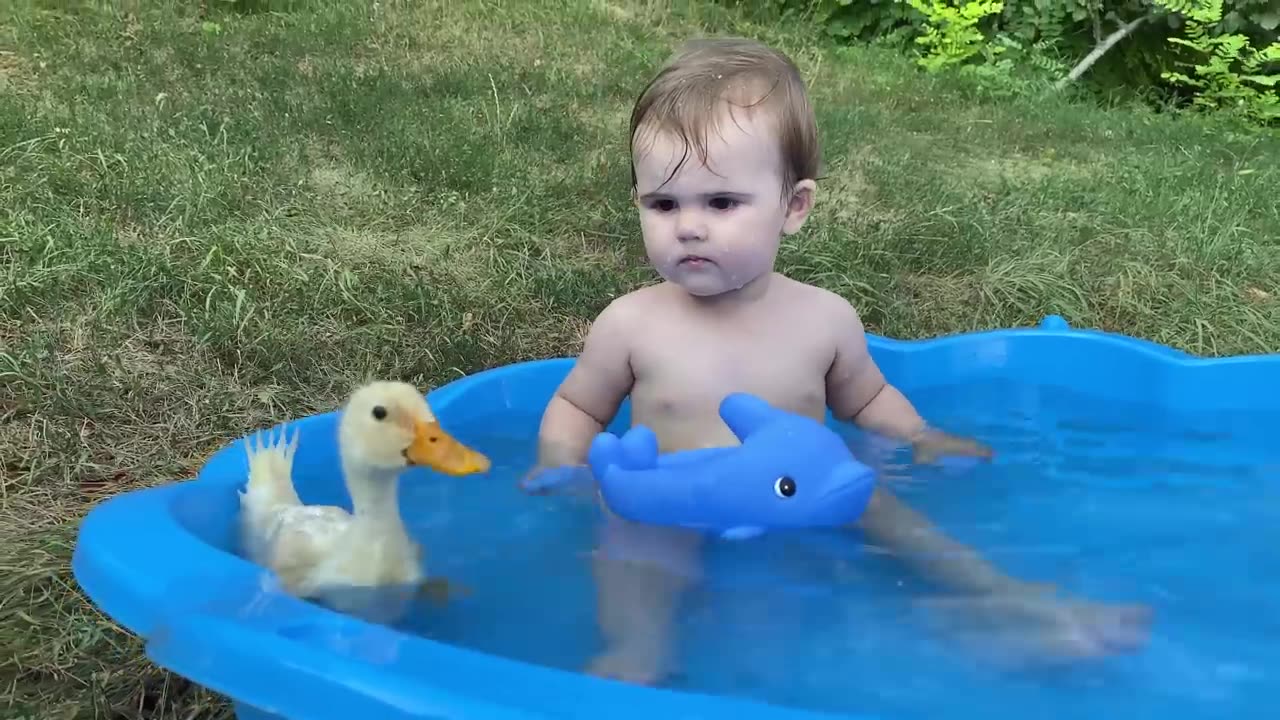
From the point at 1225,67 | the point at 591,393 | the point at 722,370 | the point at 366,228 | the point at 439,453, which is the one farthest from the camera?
the point at 1225,67

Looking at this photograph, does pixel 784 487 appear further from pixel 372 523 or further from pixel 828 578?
pixel 372 523

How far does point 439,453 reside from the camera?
138cm

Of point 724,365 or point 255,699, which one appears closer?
point 255,699

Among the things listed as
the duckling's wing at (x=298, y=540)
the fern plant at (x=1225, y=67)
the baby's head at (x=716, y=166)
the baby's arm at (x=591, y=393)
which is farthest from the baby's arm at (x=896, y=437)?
the fern plant at (x=1225, y=67)

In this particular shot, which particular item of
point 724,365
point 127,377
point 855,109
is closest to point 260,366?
point 127,377

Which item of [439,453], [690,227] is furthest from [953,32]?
[439,453]

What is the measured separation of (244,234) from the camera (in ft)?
9.21

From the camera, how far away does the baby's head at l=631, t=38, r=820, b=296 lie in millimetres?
1810

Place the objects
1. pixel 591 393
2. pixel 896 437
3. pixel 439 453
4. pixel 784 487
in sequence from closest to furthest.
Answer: pixel 439 453, pixel 784 487, pixel 591 393, pixel 896 437

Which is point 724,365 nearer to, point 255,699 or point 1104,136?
point 255,699

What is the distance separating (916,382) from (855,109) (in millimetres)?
2216

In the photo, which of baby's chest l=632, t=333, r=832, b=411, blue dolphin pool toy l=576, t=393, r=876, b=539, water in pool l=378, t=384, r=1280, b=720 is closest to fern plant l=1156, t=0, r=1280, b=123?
water in pool l=378, t=384, r=1280, b=720

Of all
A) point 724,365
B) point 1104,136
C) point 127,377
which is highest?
point 724,365

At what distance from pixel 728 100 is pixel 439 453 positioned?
768mm
